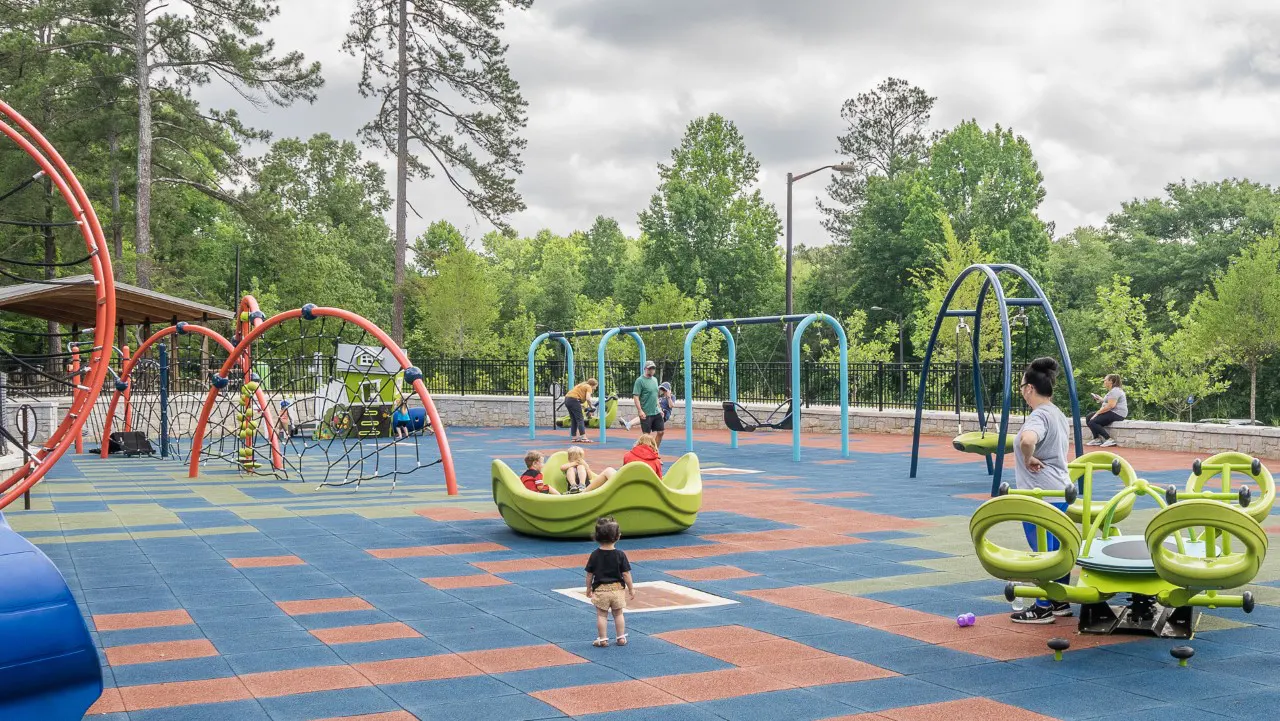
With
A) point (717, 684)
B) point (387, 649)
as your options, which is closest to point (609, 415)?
point (387, 649)

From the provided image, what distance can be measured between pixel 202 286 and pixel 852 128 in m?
40.0

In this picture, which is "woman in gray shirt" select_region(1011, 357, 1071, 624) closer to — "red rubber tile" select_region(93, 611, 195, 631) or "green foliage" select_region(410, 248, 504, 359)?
"red rubber tile" select_region(93, 611, 195, 631)

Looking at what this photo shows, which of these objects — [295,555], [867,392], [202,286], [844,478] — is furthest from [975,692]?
[202,286]

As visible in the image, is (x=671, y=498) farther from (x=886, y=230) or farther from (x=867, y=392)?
(x=886, y=230)

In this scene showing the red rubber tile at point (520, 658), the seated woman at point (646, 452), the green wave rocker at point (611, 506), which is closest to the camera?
the red rubber tile at point (520, 658)

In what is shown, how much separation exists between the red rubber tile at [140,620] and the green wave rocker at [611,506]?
12.2ft

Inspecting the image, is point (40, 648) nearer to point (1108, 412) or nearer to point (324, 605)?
point (324, 605)

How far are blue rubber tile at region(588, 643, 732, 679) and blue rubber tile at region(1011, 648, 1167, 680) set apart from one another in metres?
1.72

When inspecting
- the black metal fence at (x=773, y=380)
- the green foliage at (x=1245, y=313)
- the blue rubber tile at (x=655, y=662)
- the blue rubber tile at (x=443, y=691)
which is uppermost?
the green foliage at (x=1245, y=313)

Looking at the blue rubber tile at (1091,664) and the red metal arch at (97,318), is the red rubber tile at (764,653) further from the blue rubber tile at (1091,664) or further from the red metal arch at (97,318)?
the red metal arch at (97,318)

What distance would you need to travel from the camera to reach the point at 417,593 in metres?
8.30

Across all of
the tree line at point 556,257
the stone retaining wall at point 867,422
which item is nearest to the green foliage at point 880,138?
the tree line at point 556,257

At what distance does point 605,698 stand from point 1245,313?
121 feet

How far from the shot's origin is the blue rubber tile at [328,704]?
5328mm
